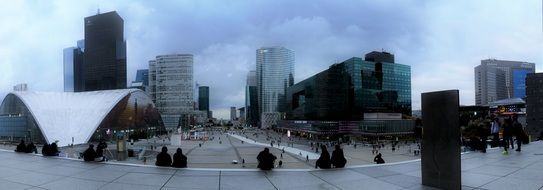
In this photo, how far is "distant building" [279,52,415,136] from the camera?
4365 inches

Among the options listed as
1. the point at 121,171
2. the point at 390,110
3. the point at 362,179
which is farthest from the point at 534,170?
the point at 390,110

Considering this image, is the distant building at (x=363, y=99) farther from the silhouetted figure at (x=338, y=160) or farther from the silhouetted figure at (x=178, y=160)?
the silhouetted figure at (x=178, y=160)

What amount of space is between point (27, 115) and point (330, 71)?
307 ft

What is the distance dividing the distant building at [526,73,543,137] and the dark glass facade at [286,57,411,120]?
116 ft

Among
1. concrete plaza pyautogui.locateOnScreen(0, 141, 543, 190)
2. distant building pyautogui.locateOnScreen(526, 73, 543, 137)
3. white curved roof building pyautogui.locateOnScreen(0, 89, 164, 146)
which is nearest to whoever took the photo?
concrete plaza pyautogui.locateOnScreen(0, 141, 543, 190)

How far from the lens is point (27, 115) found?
264 feet

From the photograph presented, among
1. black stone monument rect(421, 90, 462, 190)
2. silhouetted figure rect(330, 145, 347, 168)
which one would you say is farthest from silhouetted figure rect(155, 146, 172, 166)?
black stone monument rect(421, 90, 462, 190)

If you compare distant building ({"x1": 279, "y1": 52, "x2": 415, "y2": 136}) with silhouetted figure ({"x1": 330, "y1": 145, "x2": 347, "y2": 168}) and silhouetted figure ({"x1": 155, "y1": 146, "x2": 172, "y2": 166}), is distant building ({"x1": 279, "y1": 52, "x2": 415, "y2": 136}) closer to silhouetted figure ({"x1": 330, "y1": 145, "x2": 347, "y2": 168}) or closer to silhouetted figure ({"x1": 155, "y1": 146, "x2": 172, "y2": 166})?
silhouetted figure ({"x1": 330, "y1": 145, "x2": 347, "y2": 168})

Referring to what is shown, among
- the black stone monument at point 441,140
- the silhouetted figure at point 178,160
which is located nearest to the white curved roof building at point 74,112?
the silhouetted figure at point 178,160

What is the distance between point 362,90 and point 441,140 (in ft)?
370

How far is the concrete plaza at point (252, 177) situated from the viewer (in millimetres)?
7848

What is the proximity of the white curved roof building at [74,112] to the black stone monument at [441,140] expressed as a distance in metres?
80.9

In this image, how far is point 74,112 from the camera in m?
86.0

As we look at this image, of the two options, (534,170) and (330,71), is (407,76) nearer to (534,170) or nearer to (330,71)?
(330,71)
